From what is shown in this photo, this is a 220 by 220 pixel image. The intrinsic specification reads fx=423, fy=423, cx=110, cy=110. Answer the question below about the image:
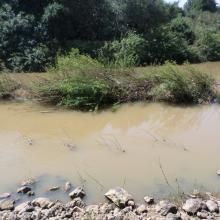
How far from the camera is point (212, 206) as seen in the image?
576 centimetres

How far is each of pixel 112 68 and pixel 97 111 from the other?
146 cm

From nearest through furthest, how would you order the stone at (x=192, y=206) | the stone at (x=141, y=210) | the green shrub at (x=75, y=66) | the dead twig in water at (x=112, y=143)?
the stone at (x=192, y=206) → the stone at (x=141, y=210) → the dead twig in water at (x=112, y=143) → the green shrub at (x=75, y=66)

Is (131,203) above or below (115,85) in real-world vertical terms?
below

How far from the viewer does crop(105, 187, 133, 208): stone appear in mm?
6027

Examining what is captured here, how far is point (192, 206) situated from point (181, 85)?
5.89m

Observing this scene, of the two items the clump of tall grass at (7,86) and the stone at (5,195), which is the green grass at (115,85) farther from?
the stone at (5,195)

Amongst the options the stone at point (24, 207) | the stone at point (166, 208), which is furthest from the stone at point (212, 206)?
the stone at point (24, 207)

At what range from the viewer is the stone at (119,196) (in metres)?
6.03

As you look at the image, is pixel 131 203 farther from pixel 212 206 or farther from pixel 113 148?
pixel 113 148

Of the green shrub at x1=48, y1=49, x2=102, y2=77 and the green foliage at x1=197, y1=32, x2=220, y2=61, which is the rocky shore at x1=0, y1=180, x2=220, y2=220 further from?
the green foliage at x1=197, y1=32, x2=220, y2=61

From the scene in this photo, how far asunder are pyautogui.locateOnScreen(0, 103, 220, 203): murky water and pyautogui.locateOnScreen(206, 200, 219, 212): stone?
34.0 inches

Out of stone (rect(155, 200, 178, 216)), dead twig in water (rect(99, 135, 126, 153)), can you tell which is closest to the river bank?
dead twig in water (rect(99, 135, 126, 153))

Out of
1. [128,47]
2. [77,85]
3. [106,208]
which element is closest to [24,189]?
[106,208]

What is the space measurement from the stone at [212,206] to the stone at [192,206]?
4.6 inches
